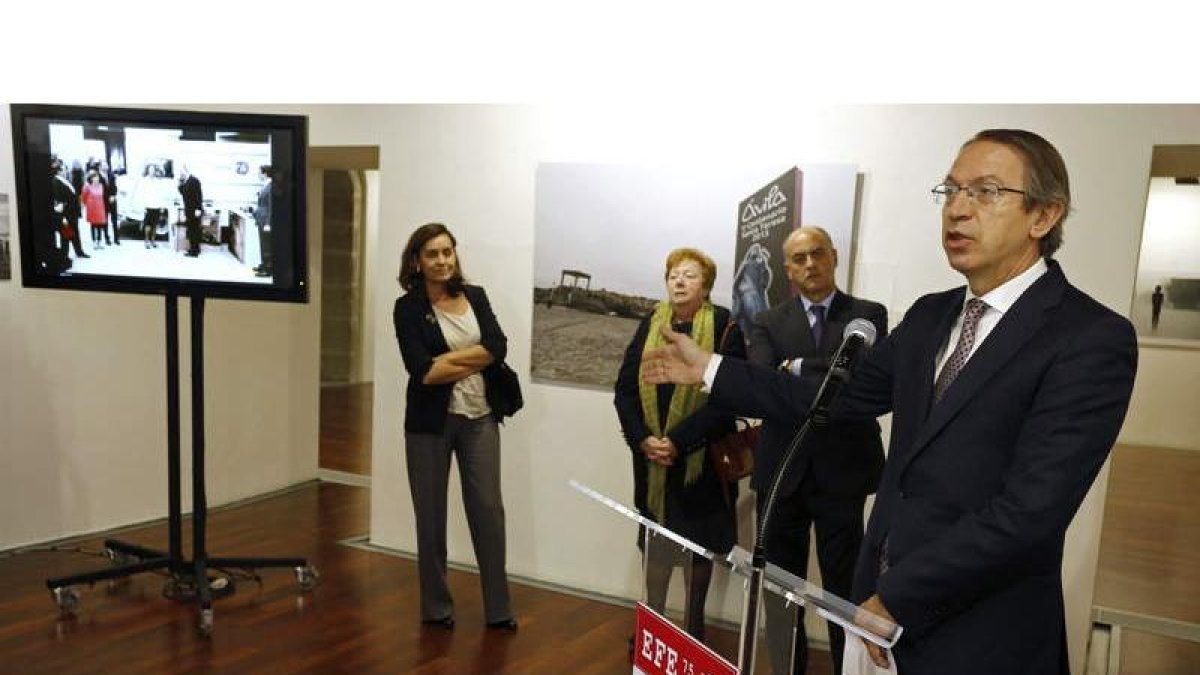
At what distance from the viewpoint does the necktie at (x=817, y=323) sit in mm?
3406

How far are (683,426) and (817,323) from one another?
662mm

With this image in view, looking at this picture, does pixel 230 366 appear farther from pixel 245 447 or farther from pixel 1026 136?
pixel 1026 136

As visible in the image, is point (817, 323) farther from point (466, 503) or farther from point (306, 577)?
point (306, 577)

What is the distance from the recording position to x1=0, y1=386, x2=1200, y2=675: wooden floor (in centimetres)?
365

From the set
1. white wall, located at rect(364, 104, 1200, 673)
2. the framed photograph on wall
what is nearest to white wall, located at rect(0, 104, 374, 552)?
white wall, located at rect(364, 104, 1200, 673)

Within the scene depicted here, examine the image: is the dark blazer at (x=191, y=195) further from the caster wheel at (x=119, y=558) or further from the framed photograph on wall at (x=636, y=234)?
the caster wheel at (x=119, y=558)

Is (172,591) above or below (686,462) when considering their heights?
below

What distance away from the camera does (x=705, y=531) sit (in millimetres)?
3674

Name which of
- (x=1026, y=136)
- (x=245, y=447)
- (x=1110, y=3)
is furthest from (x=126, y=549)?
(x=1110, y=3)

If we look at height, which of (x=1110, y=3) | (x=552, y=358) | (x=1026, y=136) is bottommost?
(x=552, y=358)

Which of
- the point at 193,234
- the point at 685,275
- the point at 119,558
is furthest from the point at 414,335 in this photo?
the point at 119,558

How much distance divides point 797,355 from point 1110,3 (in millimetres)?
1594

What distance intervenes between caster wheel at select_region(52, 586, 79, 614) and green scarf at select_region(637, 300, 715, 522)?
8.48ft

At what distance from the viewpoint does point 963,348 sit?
1884 millimetres
